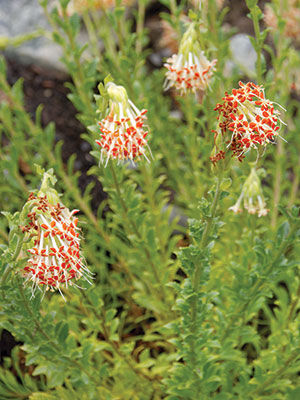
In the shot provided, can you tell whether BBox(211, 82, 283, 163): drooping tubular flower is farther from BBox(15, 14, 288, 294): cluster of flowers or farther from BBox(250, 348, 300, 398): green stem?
BBox(250, 348, 300, 398): green stem

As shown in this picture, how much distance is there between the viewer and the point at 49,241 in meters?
0.90

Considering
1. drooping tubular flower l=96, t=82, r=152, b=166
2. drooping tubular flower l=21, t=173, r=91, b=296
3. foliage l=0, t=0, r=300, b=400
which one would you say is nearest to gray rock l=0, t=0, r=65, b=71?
foliage l=0, t=0, r=300, b=400

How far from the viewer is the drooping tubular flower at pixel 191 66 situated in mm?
1217

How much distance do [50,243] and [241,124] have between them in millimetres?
416

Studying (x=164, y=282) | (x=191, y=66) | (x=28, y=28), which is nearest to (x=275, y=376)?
(x=164, y=282)

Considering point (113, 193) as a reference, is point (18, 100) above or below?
above

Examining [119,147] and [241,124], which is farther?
[119,147]

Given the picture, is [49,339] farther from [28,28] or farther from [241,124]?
[28,28]

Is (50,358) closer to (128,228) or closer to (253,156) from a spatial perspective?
(128,228)

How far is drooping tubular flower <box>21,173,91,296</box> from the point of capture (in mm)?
874

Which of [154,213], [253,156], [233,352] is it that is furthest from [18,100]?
[233,352]

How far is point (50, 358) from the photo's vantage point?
1165 millimetres

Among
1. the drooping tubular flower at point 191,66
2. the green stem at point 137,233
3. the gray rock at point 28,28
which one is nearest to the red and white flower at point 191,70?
the drooping tubular flower at point 191,66

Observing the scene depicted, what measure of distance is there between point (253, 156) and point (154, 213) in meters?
0.47
